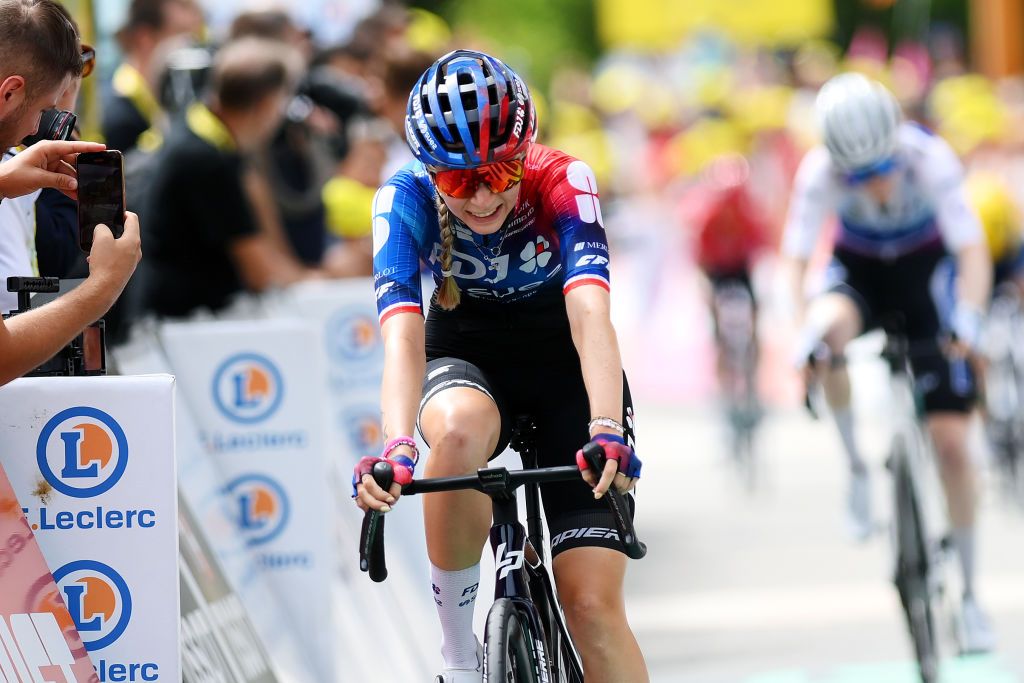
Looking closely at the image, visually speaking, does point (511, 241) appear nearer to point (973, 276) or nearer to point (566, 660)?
point (566, 660)

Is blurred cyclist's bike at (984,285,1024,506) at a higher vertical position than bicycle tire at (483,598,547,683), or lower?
higher

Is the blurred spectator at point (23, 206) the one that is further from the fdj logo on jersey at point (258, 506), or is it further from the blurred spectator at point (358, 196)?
the blurred spectator at point (358, 196)

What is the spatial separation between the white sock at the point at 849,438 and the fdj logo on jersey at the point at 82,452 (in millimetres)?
5035

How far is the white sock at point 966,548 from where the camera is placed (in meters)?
8.28

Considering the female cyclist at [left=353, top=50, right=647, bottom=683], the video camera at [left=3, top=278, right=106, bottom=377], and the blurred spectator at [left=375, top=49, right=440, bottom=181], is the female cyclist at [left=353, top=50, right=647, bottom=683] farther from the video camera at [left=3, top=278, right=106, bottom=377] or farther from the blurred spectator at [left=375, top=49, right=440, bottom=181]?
the blurred spectator at [left=375, top=49, right=440, bottom=181]

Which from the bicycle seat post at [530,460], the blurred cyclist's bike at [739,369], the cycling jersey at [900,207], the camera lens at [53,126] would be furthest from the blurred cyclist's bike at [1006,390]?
the camera lens at [53,126]

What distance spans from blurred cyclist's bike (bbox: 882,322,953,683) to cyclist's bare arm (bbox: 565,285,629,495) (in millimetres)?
3502

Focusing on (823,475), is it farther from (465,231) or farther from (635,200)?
(635,200)

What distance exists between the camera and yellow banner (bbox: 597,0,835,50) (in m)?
33.8

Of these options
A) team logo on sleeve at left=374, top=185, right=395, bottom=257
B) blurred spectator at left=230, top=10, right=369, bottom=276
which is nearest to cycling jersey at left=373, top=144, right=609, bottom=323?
team logo on sleeve at left=374, top=185, right=395, bottom=257

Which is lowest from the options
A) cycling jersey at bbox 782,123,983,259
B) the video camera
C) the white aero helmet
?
the video camera

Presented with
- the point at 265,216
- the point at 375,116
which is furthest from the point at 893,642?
the point at 375,116

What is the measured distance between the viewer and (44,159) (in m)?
4.15

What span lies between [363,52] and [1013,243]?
5.11m
